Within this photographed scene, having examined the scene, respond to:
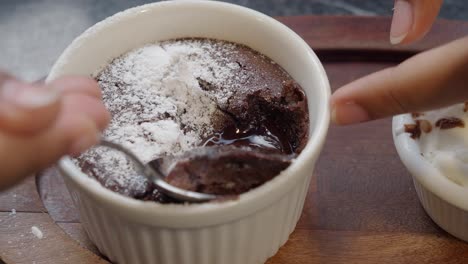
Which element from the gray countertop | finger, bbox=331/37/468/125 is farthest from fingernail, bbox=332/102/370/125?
the gray countertop

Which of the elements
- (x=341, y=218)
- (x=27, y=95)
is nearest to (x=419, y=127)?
(x=341, y=218)

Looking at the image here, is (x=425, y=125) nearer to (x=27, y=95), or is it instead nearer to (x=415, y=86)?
(x=415, y=86)

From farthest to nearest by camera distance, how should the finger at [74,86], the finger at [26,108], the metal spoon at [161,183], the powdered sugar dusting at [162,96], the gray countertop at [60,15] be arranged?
the gray countertop at [60,15]
the powdered sugar dusting at [162,96]
the metal spoon at [161,183]
the finger at [74,86]
the finger at [26,108]

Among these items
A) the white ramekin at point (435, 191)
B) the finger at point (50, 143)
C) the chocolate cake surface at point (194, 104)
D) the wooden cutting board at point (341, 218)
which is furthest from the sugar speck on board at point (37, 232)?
the white ramekin at point (435, 191)

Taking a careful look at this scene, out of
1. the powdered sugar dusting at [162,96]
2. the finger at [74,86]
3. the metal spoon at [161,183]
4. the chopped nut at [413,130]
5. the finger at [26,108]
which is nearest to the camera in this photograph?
the finger at [26,108]

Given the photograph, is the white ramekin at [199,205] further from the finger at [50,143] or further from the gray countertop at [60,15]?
the gray countertop at [60,15]

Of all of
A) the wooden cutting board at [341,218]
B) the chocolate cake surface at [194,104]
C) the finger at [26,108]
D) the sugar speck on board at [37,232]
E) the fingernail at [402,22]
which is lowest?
the wooden cutting board at [341,218]
